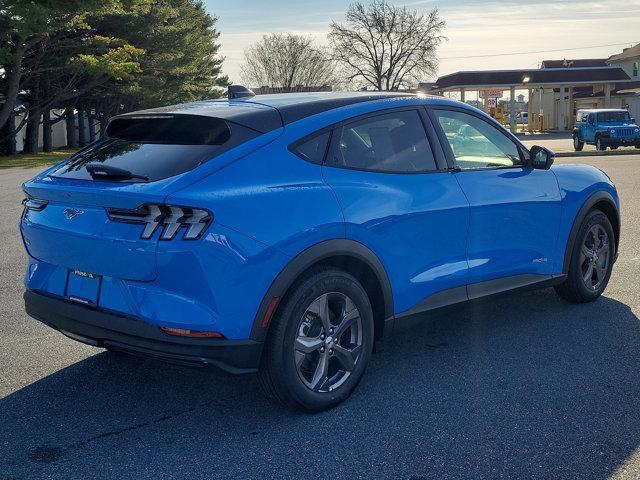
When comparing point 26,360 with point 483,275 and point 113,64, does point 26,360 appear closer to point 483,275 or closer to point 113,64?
point 483,275

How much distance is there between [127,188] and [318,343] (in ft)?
4.22

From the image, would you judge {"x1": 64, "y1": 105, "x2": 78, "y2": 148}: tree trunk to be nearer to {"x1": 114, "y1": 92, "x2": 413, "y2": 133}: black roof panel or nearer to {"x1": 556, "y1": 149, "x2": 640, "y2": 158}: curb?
{"x1": 556, "y1": 149, "x2": 640, "y2": 158}: curb

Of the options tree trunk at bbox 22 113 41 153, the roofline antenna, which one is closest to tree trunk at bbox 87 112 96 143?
tree trunk at bbox 22 113 41 153

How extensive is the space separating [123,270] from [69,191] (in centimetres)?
60

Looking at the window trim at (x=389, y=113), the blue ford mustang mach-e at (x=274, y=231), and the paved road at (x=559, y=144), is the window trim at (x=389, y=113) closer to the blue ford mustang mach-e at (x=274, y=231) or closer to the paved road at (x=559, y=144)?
the blue ford mustang mach-e at (x=274, y=231)

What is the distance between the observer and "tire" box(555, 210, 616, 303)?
579 centimetres

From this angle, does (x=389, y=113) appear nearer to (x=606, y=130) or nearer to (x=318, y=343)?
(x=318, y=343)

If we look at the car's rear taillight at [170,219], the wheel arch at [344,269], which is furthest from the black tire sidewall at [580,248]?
the car's rear taillight at [170,219]

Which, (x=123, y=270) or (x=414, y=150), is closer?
(x=123, y=270)

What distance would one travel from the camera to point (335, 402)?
4031 mm

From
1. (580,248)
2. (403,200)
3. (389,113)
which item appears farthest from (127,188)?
(580,248)

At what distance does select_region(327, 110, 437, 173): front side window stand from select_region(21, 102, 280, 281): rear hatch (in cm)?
46

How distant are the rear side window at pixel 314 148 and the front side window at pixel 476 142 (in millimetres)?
1069

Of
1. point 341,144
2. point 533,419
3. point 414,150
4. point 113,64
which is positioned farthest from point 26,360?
point 113,64
